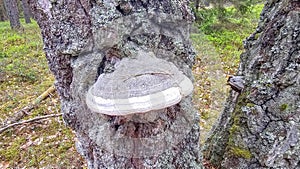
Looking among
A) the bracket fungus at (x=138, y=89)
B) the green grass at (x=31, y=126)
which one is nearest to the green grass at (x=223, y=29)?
the green grass at (x=31, y=126)

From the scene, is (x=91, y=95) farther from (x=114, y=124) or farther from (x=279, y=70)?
(x=279, y=70)

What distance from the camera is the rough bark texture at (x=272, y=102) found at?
1.52 meters

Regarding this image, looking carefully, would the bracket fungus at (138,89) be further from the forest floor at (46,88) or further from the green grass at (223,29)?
the green grass at (223,29)

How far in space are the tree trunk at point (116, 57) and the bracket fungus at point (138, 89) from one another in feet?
0.36

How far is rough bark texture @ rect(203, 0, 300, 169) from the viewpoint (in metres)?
1.52

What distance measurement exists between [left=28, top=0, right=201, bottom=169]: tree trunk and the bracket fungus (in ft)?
0.36

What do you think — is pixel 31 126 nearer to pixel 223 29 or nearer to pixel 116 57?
pixel 116 57

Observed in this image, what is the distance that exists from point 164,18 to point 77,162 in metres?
2.49

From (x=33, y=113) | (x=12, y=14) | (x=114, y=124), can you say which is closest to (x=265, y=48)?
(x=114, y=124)

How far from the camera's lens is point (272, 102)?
5.24 ft

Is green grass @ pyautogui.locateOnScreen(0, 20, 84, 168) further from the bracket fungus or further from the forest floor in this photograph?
the bracket fungus

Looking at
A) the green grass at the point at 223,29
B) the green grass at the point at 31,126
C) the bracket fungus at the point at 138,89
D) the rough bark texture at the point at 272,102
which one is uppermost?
the bracket fungus at the point at 138,89

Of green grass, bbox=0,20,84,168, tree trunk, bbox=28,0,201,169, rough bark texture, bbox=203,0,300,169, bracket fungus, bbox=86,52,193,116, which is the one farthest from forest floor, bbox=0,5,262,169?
A: bracket fungus, bbox=86,52,193,116

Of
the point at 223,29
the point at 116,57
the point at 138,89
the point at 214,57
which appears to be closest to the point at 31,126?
the point at 116,57
